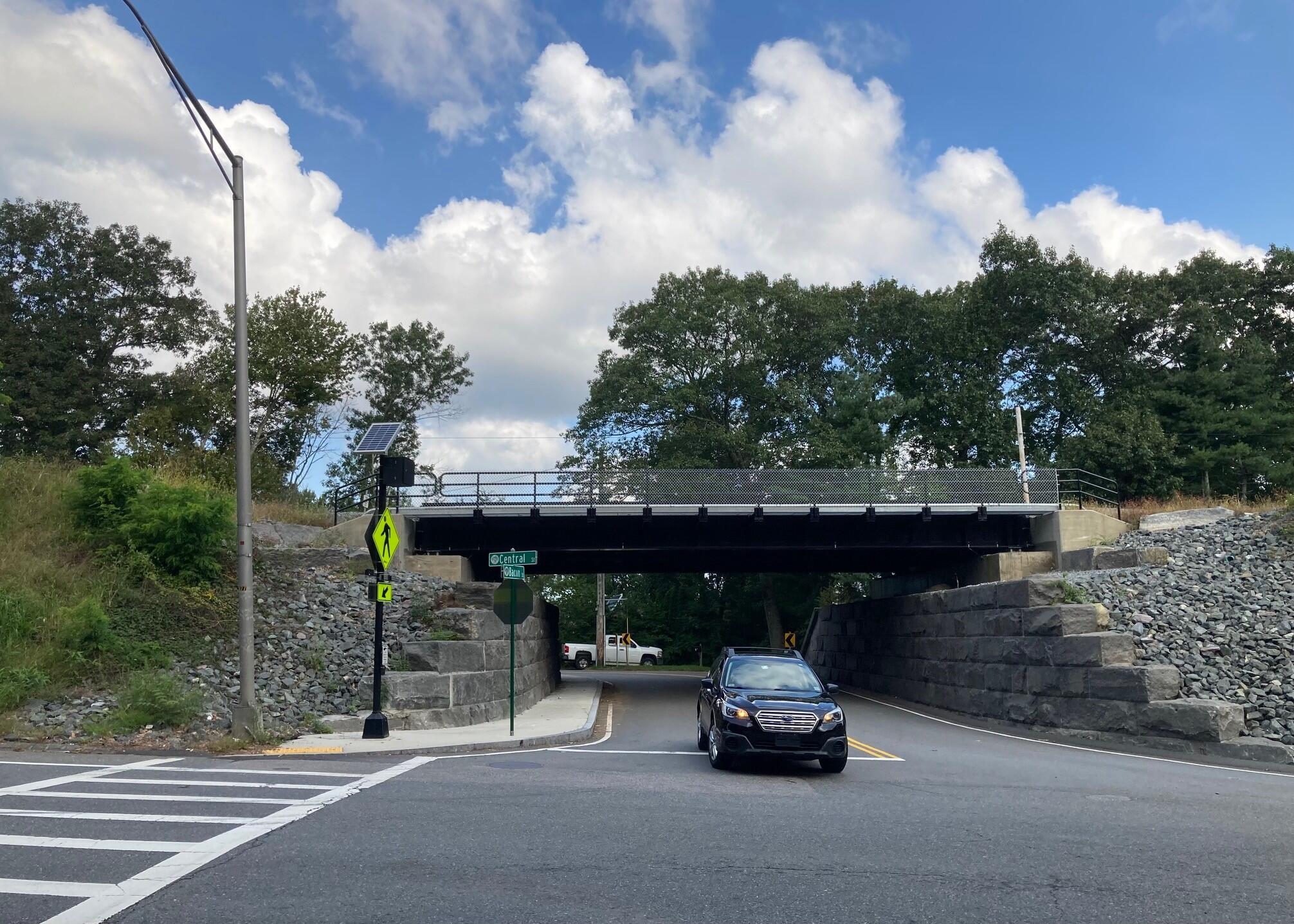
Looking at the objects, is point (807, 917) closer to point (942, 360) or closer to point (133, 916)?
point (133, 916)

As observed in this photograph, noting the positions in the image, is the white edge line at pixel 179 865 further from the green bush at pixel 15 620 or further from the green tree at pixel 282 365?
the green tree at pixel 282 365

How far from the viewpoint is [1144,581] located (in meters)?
23.0

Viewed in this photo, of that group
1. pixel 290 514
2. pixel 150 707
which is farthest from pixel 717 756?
pixel 290 514

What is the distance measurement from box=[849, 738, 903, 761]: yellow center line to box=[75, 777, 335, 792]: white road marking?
8780mm

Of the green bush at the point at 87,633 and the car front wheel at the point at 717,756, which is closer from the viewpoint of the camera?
the car front wheel at the point at 717,756

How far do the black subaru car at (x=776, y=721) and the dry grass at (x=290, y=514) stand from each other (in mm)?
18926

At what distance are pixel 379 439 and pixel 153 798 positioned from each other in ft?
Result: 45.2

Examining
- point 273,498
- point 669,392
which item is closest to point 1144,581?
point 273,498

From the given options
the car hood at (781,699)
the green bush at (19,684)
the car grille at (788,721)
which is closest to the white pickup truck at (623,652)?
the green bush at (19,684)

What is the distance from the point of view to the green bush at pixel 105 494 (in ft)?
72.1

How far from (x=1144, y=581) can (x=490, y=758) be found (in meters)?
16.0

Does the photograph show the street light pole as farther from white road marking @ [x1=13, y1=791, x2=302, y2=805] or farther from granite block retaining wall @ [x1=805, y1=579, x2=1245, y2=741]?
granite block retaining wall @ [x1=805, y1=579, x2=1245, y2=741]

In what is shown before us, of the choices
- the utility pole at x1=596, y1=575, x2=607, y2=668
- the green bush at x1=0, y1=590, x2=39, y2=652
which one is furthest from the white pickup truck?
the green bush at x1=0, y1=590, x2=39, y2=652

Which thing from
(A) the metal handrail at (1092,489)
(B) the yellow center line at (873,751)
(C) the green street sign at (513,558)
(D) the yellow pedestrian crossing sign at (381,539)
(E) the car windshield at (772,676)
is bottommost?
(B) the yellow center line at (873,751)
